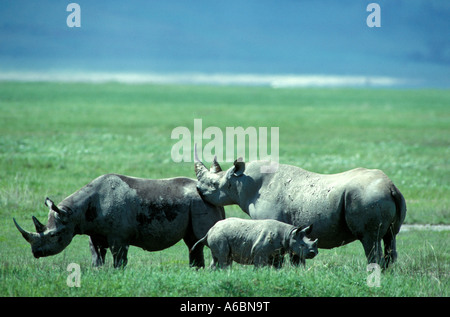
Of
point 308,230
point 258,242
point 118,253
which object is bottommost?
point 118,253

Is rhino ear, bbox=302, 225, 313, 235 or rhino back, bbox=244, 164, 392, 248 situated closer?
rhino ear, bbox=302, 225, 313, 235

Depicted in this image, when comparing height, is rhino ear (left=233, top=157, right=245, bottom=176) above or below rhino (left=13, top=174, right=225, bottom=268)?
above

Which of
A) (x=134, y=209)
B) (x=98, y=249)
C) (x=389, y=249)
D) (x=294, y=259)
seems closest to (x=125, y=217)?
(x=134, y=209)

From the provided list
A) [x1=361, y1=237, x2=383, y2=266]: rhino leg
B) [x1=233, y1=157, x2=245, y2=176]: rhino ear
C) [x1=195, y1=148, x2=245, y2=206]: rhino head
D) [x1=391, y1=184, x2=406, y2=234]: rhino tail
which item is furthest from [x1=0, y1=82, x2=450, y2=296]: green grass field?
[x1=233, y1=157, x2=245, y2=176]: rhino ear

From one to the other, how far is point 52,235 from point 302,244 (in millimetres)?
3551

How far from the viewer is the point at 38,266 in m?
11.8

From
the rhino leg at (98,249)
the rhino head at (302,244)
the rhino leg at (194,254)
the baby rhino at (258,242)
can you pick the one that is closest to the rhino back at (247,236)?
the baby rhino at (258,242)

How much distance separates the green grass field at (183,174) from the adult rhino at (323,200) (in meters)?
0.51

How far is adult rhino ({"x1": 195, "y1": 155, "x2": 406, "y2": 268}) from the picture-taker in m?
11.1

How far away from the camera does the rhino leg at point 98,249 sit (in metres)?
11.8

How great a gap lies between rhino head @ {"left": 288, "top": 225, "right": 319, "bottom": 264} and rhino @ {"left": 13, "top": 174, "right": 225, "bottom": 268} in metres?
1.72

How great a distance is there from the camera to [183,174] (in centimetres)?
2752

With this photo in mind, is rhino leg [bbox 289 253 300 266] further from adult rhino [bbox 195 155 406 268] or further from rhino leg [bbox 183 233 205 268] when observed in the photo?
rhino leg [bbox 183 233 205 268]

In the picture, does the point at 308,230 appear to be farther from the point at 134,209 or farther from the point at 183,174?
the point at 183,174
